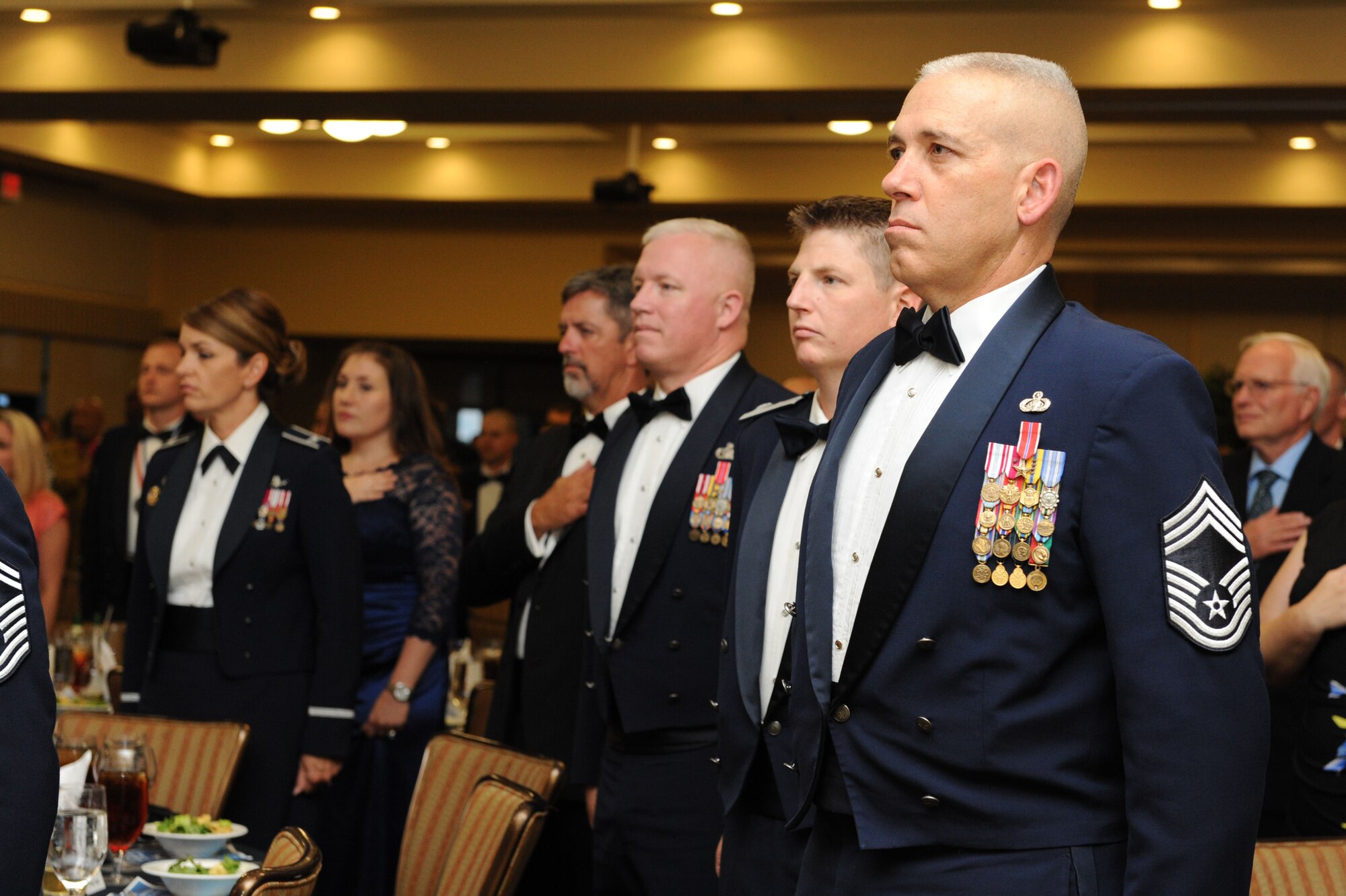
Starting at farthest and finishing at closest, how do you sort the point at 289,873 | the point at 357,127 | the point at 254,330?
the point at 357,127 → the point at 254,330 → the point at 289,873

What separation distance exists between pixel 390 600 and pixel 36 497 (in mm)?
1958

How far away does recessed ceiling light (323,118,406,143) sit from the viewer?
7.82m

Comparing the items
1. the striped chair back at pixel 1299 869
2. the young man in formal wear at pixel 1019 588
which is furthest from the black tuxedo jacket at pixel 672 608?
the young man in formal wear at pixel 1019 588

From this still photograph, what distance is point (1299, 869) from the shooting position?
6.93 ft

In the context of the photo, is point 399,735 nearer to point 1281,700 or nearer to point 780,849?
point 780,849

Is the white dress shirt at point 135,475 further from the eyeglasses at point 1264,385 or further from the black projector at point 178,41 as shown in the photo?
the eyeglasses at point 1264,385

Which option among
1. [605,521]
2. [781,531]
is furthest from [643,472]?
[781,531]

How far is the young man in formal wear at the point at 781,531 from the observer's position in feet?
7.13

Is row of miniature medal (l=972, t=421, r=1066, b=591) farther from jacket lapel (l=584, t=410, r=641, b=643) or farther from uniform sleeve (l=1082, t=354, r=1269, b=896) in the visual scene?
jacket lapel (l=584, t=410, r=641, b=643)

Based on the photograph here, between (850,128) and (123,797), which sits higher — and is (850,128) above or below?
above

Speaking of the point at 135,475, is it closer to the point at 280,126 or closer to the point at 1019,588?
the point at 280,126

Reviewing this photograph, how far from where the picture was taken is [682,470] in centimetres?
280

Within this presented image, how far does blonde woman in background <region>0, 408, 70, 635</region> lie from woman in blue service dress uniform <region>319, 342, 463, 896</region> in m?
1.57

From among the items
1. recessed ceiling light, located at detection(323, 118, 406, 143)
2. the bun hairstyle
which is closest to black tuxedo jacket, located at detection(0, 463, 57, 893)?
the bun hairstyle
